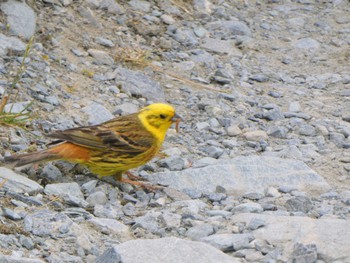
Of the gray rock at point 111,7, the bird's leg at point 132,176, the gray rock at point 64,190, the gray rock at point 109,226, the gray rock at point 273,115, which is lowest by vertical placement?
the gray rock at point 273,115

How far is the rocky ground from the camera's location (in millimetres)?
5371

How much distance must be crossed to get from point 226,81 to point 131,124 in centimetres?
239

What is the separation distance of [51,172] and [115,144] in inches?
22.1

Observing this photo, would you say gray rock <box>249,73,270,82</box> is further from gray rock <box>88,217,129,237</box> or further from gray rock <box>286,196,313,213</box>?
gray rock <box>88,217,129,237</box>

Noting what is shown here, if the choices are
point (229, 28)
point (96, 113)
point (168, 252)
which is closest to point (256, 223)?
point (168, 252)

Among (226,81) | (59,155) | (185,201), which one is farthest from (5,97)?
(226,81)

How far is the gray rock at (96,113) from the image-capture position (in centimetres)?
755

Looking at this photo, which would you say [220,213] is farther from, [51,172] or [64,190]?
[51,172]

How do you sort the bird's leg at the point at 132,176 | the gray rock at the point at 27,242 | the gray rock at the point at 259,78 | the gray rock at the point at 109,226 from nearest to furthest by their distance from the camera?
the gray rock at the point at 27,242 → the gray rock at the point at 109,226 → the bird's leg at the point at 132,176 → the gray rock at the point at 259,78

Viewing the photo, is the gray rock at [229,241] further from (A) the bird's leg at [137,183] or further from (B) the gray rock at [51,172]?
(B) the gray rock at [51,172]

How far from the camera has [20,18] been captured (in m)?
8.43

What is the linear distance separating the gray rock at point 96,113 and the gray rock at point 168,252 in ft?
8.60

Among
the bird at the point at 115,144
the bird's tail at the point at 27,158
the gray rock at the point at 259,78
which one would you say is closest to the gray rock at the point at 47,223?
the bird's tail at the point at 27,158

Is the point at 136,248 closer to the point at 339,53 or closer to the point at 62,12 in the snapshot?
the point at 62,12
